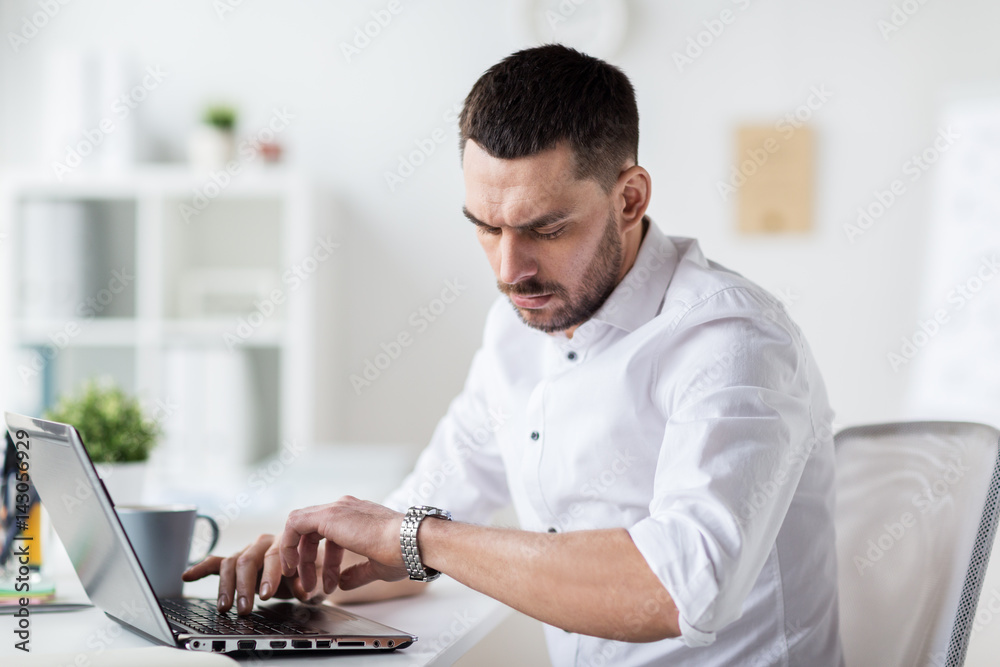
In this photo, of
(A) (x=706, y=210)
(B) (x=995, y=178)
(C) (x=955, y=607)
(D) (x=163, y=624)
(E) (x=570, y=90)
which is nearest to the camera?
(D) (x=163, y=624)

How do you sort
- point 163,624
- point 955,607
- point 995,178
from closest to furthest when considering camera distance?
point 163,624, point 955,607, point 995,178

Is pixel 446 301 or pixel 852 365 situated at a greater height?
pixel 446 301

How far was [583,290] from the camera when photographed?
111 cm

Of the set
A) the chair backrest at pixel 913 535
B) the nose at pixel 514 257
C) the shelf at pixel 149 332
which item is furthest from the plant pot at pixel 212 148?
the chair backrest at pixel 913 535

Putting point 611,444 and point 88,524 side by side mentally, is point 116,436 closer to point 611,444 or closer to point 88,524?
point 88,524

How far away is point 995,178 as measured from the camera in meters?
2.57

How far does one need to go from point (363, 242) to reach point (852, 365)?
153 centimetres

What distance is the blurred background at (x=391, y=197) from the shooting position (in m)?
2.63

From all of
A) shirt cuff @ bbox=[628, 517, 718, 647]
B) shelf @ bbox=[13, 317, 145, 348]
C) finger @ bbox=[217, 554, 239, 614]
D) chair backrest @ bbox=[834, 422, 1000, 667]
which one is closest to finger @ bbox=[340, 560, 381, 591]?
finger @ bbox=[217, 554, 239, 614]

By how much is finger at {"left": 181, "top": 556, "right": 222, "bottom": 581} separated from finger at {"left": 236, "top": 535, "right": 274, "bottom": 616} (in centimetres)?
6

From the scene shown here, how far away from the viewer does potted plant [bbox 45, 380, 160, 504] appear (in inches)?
48.1

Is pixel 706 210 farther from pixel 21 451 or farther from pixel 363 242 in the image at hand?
pixel 21 451

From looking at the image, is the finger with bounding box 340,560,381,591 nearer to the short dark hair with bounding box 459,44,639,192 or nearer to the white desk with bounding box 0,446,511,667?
the white desk with bounding box 0,446,511,667

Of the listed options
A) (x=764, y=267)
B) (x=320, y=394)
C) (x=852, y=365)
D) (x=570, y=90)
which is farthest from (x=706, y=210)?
A: (x=570, y=90)
